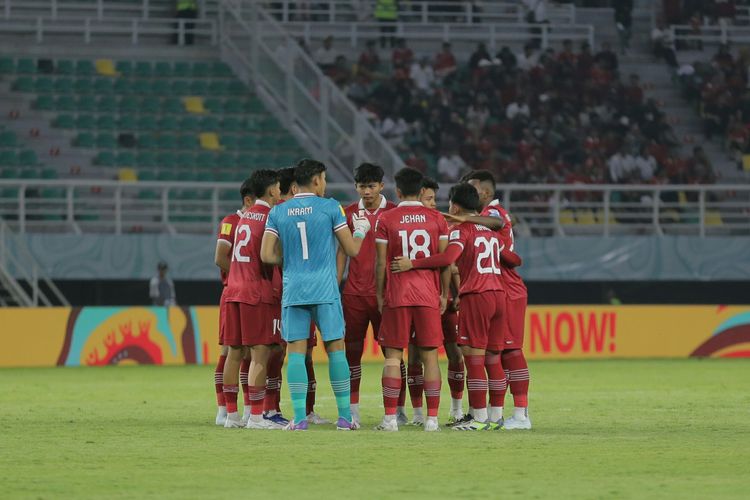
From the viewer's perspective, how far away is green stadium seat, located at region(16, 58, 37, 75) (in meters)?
33.0

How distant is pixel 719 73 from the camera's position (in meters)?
38.0

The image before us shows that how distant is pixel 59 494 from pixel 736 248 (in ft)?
78.6

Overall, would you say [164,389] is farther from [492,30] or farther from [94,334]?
Result: [492,30]

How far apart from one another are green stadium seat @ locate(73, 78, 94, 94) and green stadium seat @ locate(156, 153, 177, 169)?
2312mm

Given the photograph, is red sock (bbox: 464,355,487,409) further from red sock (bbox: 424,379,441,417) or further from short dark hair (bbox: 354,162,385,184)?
short dark hair (bbox: 354,162,385,184)

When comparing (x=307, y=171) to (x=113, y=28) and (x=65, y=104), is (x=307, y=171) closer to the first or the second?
(x=65, y=104)

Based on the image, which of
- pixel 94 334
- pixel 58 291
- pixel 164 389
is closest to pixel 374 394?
pixel 164 389

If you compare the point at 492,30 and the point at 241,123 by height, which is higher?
the point at 492,30

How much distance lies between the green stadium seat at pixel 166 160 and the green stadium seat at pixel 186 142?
Answer: 0.49 m

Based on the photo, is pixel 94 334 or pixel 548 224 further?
pixel 548 224

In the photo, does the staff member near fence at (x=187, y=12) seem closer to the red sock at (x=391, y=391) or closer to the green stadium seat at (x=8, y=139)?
the green stadium seat at (x=8, y=139)

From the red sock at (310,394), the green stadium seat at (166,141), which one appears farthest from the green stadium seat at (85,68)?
the red sock at (310,394)

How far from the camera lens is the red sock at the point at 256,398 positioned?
13.0 meters

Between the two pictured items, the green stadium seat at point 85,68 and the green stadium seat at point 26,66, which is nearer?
the green stadium seat at point 26,66
